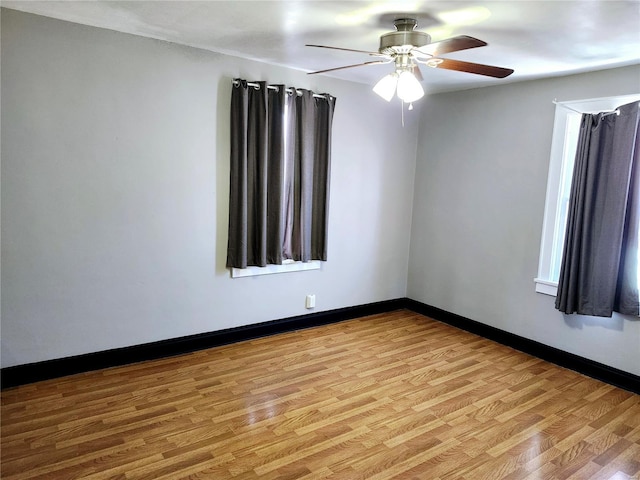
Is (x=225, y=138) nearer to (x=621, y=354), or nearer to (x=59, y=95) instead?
(x=59, y=95)

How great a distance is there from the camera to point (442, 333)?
457cm

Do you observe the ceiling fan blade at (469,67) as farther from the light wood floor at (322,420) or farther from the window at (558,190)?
the light wood floor at (322,420)

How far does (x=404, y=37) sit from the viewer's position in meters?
2.50

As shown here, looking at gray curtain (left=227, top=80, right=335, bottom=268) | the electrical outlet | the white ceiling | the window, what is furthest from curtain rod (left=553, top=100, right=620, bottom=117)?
the electrical outlet

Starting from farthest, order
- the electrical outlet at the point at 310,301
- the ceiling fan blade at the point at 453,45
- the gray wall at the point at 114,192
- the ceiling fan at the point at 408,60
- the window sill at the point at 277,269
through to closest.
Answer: the electrical outlet at the point at 310,301
the window sill at the point at 277,269
the gray wall at the point at 114,192
the ceiling fan at the point at 408,60
the ceiling fan blade at the point at 453,45

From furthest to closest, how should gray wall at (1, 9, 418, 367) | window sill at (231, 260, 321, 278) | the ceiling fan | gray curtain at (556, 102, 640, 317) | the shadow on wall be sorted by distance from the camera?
window sill at (231, 260, 321, 278) < the shadow on wall < gray curtain at (556, 102, 640, 317) < gray wall at (1, 9, 418, 367) < the ceiling fan

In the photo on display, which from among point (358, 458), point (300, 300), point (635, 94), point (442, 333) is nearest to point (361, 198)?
point (300, 300)

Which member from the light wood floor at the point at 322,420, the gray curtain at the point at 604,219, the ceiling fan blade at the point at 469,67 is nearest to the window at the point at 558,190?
the gray curtain at the point at 604,219

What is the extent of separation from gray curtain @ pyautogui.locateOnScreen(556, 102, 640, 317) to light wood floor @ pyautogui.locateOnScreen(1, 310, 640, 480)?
0.70 meters

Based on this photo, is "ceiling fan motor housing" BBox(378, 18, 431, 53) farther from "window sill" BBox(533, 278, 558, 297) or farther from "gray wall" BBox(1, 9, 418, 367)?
"window sill" BBox(533, 278, 558, 297)

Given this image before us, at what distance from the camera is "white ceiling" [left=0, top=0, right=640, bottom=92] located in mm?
2365

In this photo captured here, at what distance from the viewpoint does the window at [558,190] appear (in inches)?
150

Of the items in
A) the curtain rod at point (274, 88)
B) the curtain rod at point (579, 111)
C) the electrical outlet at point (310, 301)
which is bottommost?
the electrical outlet at point (310, 301)

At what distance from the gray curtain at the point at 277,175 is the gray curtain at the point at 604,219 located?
2.11 m
